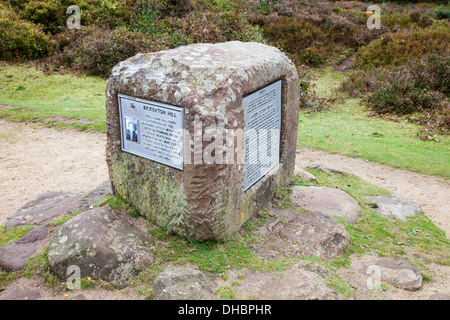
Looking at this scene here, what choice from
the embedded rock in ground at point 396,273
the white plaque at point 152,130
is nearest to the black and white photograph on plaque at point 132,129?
the white plaque at point 152,130

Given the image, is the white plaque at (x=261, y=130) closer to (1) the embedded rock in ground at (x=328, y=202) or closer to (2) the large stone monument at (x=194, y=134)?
(2) the large stone monument at (x=194, y=134)

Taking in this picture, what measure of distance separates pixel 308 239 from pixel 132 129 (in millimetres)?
2327

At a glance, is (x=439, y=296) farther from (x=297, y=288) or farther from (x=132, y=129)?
(x=132, y=129)

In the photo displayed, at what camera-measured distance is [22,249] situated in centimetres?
375

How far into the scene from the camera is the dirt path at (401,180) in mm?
5699

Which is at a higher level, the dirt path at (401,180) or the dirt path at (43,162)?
the dirt path at (43,162)

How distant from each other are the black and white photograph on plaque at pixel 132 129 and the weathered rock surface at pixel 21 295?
1.74 m

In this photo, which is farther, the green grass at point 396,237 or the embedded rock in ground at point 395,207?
the embedded rock in ground at point 395,207

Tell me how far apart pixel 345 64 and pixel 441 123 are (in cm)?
817

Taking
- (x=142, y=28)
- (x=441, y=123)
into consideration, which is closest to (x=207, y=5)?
(x=142, y=28)

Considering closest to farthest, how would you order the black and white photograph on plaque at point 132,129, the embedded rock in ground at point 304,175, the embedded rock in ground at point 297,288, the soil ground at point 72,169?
the embedded rock in ground at point 297,288 → the black and white photograph on plaque at point 132,129 → the soil ground at point 72,169 → the embedded rock in ground at point 304,175

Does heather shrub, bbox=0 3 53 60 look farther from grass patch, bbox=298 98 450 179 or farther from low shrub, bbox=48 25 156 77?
grass patch, bbox=298 98 450 179

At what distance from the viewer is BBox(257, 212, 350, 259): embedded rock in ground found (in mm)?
3992
